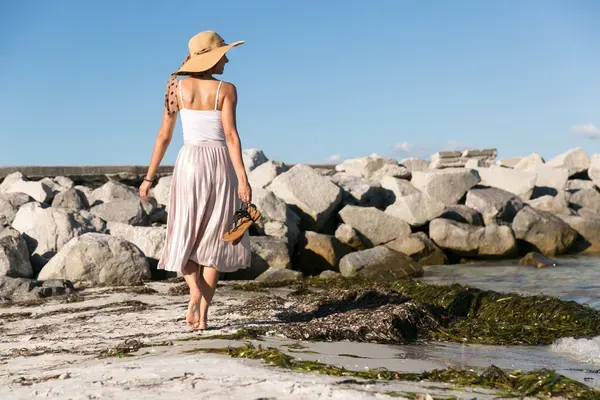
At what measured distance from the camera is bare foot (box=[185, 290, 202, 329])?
6668 mm

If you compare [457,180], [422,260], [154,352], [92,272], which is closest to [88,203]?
[92,272]

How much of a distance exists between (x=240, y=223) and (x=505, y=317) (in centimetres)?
406

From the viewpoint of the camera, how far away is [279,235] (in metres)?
15.9

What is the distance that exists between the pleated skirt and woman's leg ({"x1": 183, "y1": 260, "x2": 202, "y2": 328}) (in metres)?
0.08

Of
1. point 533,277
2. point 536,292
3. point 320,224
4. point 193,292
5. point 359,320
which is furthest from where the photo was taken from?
point 320,224

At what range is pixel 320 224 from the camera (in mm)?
18016

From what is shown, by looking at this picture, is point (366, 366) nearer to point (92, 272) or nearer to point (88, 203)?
point (92, 272)

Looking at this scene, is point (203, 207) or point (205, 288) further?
point (205, 288)

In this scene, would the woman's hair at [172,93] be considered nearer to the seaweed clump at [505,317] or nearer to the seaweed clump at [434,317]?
the seaweed clump at [434,317]

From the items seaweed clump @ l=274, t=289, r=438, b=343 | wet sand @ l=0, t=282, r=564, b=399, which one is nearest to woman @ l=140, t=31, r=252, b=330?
wet sand @ l=0, t=282, r=564, b=399

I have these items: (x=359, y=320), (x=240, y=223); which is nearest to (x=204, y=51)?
(x=240, y=223)

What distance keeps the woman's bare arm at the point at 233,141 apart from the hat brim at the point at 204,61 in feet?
0.86

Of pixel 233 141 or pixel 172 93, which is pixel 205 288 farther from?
pixel 172 93

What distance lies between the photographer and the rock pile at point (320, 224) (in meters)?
12.2
